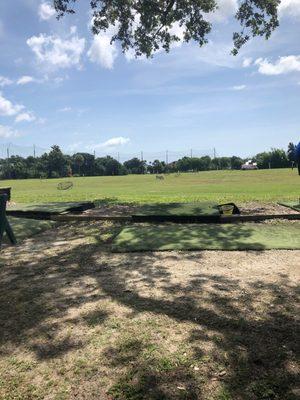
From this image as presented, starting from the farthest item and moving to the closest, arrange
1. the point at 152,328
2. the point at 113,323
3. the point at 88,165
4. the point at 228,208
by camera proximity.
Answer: the point at 88,165 < the point at 228,208 < the point at 113,323 < the point at 152,328

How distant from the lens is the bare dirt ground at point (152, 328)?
12.1 ft

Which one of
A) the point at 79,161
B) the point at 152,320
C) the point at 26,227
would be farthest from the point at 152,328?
the point at 79,161

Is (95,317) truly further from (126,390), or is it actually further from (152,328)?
(126,390)

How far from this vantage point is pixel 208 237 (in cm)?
959

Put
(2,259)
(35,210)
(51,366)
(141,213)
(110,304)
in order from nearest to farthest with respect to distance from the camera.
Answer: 1. (51,366)
2. (110,304)
3. (2,259)
4. (141,213)
5. (35,210)

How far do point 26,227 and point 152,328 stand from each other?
25.7 feet

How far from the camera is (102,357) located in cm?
416

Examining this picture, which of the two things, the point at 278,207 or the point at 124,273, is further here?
the point at 278,207

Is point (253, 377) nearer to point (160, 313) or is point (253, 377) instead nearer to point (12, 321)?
point (160, 313)

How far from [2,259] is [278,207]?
9921 millimetres

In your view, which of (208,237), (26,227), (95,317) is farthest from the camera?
(26,227)

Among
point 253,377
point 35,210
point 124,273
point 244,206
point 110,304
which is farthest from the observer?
point 244,206

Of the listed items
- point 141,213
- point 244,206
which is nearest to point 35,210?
point 141,213

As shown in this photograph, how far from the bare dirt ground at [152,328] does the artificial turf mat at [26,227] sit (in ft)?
9.94
